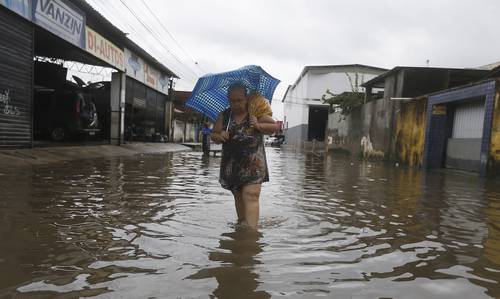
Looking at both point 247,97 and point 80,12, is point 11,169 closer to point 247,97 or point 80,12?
point 247,97

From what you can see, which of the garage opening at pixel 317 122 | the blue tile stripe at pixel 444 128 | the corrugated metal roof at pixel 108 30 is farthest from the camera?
the garage opening at pixel 317 122

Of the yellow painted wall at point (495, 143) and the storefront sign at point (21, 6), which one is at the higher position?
the storefront sign at point (21, 6)

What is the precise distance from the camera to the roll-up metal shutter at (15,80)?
409 inches

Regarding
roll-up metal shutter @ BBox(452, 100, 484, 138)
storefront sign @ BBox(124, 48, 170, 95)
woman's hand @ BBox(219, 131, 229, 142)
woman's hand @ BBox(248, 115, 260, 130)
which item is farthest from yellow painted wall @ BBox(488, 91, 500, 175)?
storefront sign @ BBox(124, 48, 170, 95)

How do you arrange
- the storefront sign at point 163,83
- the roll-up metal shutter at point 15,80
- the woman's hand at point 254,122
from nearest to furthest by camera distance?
the woman's hand at point 254,122
the roll-up metal shutter at point 15,80
the storefront sign at point 163,83

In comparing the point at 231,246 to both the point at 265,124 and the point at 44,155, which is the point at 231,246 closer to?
the point at 265,124

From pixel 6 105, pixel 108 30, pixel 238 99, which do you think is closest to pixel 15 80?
pixel 6 105

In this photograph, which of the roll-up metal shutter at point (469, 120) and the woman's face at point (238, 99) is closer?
the woman's face at point (238, 99)

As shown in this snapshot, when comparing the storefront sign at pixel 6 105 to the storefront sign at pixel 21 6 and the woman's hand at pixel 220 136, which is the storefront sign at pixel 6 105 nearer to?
the storefront sign at pixel 21 6

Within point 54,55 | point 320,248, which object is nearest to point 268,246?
point 320,248

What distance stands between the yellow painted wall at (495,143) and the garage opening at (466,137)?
3.58ft

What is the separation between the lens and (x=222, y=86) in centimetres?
472

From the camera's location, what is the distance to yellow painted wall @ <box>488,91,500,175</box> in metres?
11.2

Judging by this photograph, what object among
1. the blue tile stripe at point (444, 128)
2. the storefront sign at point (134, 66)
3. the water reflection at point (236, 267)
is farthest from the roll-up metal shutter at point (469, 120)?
the storefront sign at point (134, 66)
